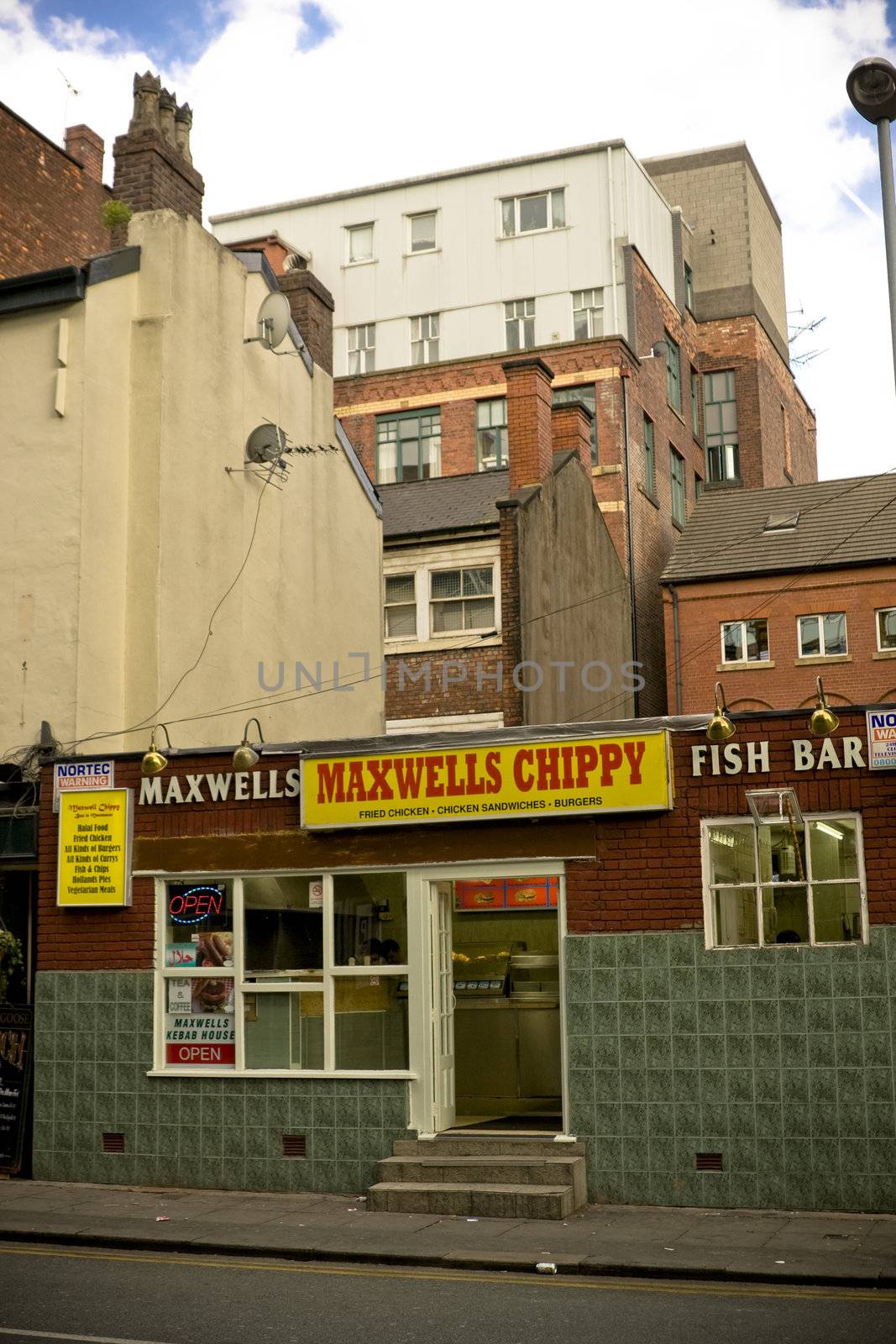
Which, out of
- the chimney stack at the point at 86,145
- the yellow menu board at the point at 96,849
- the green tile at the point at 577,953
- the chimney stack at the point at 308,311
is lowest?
the green tile at the point at 577,953

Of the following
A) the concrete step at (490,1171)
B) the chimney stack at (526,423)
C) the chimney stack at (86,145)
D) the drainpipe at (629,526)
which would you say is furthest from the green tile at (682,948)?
the drainpipe at (629,526)

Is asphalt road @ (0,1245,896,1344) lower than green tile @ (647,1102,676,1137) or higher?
lower

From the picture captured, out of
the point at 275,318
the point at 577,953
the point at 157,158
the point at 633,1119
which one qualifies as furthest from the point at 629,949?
the point at 157,158

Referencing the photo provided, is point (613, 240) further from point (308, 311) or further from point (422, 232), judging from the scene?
point (308, 311)

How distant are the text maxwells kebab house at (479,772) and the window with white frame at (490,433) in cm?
3104

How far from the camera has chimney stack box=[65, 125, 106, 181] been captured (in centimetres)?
2677

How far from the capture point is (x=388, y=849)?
13922 mm

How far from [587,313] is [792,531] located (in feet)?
39.8

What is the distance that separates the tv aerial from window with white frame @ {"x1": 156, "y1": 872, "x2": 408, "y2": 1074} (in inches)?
341

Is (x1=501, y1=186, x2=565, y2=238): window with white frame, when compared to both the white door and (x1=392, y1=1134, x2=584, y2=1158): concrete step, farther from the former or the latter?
(x1=392, y1=1134, x2=584, y2=1158): concrete step

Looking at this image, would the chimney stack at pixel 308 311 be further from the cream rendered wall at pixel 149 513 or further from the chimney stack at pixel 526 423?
the chimney stack at pixel 526 423

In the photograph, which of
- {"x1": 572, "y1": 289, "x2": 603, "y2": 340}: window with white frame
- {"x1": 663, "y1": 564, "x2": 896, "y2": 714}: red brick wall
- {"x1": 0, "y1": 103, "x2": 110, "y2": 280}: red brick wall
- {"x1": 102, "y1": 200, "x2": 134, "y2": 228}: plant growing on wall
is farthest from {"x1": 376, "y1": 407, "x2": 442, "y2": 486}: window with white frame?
{"x1": 102, "y1": 200, "x2": 134, "y2": 228}: plant growing on wall

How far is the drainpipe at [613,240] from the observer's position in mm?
45094

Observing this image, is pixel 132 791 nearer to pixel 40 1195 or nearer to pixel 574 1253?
pixel 40 1195
